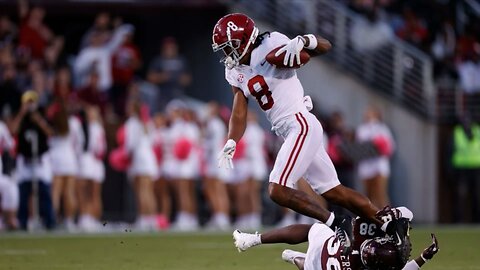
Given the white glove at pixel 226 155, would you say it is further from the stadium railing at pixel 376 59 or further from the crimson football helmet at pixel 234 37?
the stadium railing at pixel 376 59

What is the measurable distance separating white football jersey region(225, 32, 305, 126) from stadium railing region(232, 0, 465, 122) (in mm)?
12039

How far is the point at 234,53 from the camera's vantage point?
10.6 m

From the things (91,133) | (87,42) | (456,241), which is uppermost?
(87,42)

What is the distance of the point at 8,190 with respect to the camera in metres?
18.4

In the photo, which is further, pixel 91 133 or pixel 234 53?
pixel 91 133

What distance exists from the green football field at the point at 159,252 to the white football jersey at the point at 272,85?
1576 mm

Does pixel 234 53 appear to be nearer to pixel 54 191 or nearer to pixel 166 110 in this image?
pixel 54 191

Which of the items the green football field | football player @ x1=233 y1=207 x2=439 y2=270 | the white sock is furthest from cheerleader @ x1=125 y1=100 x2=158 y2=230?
football player @ x1=233 y1=207 x2=439 y2=270

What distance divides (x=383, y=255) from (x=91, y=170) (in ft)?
36.8

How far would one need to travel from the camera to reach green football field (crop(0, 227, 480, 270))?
1176cm

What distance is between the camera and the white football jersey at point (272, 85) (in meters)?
10.5

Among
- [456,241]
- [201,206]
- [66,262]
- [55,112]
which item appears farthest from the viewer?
[201,206]

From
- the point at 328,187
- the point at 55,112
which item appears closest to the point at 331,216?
the point at 328,187

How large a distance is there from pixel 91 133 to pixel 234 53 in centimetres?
952
